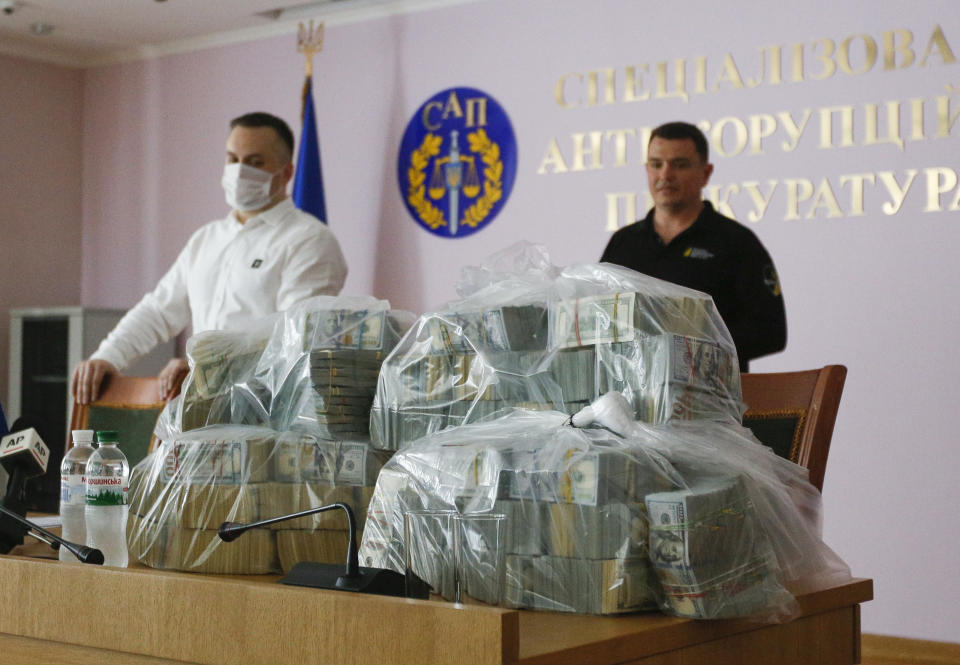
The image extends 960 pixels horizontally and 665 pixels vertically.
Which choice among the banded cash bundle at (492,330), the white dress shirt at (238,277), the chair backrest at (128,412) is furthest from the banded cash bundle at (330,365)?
the white dress shirt at (238,277)

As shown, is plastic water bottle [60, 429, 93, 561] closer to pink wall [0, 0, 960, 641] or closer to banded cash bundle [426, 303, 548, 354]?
banded cash bundle [426, 303, 548, 354]

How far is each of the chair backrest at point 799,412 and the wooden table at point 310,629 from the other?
346mm

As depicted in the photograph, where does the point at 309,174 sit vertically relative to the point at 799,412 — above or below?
above

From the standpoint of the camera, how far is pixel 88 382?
8.25ft

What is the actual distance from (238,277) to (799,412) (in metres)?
1.77

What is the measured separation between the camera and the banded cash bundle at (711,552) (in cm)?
111

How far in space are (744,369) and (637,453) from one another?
4.56 feet

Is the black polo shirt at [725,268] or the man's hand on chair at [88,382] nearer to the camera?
the man's hand on chair at [88,382]

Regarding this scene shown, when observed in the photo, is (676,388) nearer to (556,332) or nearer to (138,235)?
(556,332)

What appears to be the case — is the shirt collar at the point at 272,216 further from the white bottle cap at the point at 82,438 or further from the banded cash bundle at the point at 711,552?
the banded cash bundle at the point at 711,552

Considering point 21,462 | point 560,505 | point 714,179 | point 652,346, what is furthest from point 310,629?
point 714,179

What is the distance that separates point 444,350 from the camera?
4.74 feet

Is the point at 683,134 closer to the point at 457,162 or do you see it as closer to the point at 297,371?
the point at 297,371

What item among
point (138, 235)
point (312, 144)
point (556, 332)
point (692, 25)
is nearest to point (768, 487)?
point (556, 332)
